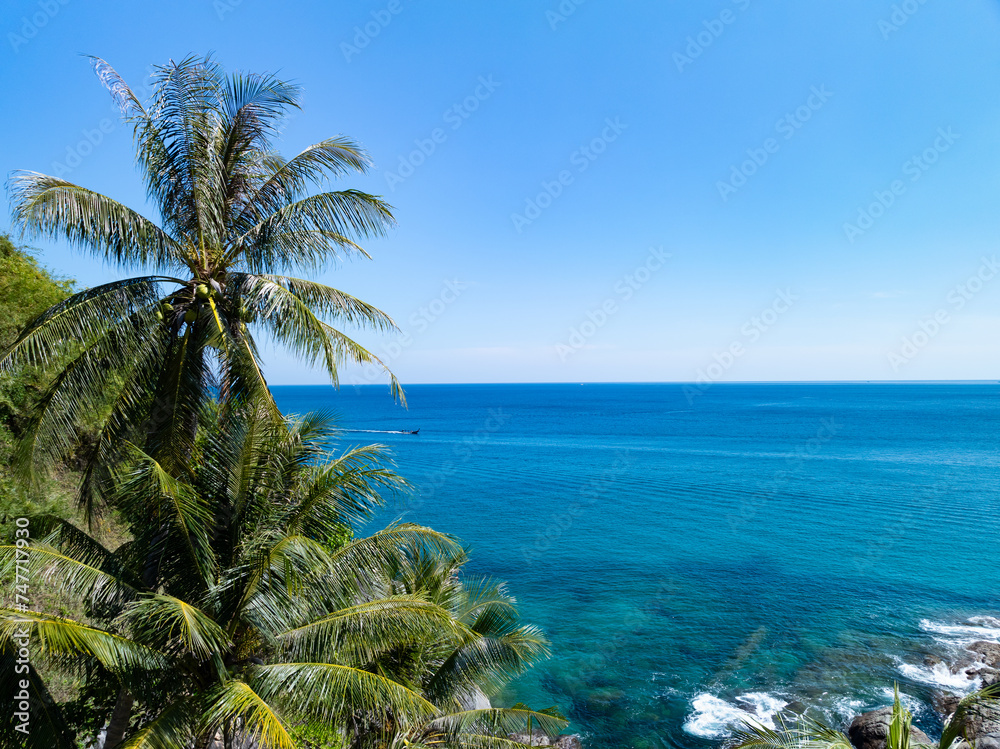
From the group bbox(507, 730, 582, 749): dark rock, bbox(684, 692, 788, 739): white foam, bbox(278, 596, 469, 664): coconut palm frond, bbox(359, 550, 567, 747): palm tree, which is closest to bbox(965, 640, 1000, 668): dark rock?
bbox(684, 692, 788, 739): white foam

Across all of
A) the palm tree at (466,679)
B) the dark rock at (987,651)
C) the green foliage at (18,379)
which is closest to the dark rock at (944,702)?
the dark rock at (987,651)

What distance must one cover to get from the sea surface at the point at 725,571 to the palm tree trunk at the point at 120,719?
488cm

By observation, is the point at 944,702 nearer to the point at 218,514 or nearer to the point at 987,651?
the point at 987,651

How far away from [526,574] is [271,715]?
2390 cm

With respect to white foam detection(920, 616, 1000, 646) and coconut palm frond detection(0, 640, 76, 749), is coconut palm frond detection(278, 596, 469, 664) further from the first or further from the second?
white foam detection(920, 616, 1000, 646)

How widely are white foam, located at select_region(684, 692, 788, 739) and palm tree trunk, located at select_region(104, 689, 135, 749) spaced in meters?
15.3

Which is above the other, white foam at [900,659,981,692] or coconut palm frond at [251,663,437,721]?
coconut palm frond at [251,663,437,721]

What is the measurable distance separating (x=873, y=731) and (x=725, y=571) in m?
13.3

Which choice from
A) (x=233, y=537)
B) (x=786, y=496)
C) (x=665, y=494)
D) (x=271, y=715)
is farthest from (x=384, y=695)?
(x=786, y=496)

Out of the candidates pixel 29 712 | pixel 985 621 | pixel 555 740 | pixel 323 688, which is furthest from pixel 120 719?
pixel 985 621

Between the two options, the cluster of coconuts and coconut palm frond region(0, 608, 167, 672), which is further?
the cluster of coconuts

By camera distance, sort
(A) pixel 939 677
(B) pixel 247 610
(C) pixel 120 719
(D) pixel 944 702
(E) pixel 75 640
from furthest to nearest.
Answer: (A) pixel 939 677
(D) pixel 944 702
(B) pixel 247 610
(C) pixel 120 719
(E) pixel 75 640

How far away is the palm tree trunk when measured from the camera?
7375 mm

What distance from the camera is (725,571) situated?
28.8m
